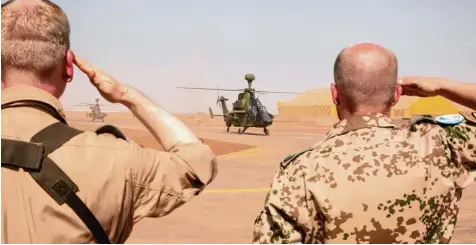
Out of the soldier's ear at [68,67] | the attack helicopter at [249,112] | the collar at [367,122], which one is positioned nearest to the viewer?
the soldier's ear at [68,67]

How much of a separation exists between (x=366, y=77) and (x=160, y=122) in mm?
887

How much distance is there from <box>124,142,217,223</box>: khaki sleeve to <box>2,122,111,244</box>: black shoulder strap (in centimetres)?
20

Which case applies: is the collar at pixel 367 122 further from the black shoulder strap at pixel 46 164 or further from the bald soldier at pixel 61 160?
the black shoulder strap at pixel 46 164

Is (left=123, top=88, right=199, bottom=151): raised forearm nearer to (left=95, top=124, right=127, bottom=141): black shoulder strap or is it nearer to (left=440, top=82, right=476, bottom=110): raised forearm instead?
(left=95, top=124, right=127, bottom=141): black shoulder strap

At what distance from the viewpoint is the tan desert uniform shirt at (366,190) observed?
2006 millimetres

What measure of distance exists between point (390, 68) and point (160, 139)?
1.03m

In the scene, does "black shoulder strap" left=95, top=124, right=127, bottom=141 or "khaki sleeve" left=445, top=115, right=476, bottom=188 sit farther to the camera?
"khaki sleeve" left=445, top=115, right=476, bottom=188

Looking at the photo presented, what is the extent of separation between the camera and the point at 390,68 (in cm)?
212

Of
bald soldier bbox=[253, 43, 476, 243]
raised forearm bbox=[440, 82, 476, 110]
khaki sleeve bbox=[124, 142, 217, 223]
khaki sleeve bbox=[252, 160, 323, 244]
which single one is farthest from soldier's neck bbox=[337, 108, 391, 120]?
khaki sleeve bbox=[124, 142, 217, 223]

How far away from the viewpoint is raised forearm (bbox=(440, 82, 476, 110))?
236cm

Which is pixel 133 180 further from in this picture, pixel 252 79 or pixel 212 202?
pixel 252 79

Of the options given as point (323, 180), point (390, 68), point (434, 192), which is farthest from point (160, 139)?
point (434, 192)

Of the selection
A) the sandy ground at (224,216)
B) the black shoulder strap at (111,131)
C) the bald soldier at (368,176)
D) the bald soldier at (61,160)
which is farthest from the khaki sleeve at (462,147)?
the sandy ground at (224,216)

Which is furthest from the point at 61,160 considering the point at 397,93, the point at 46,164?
the point at 397,93
